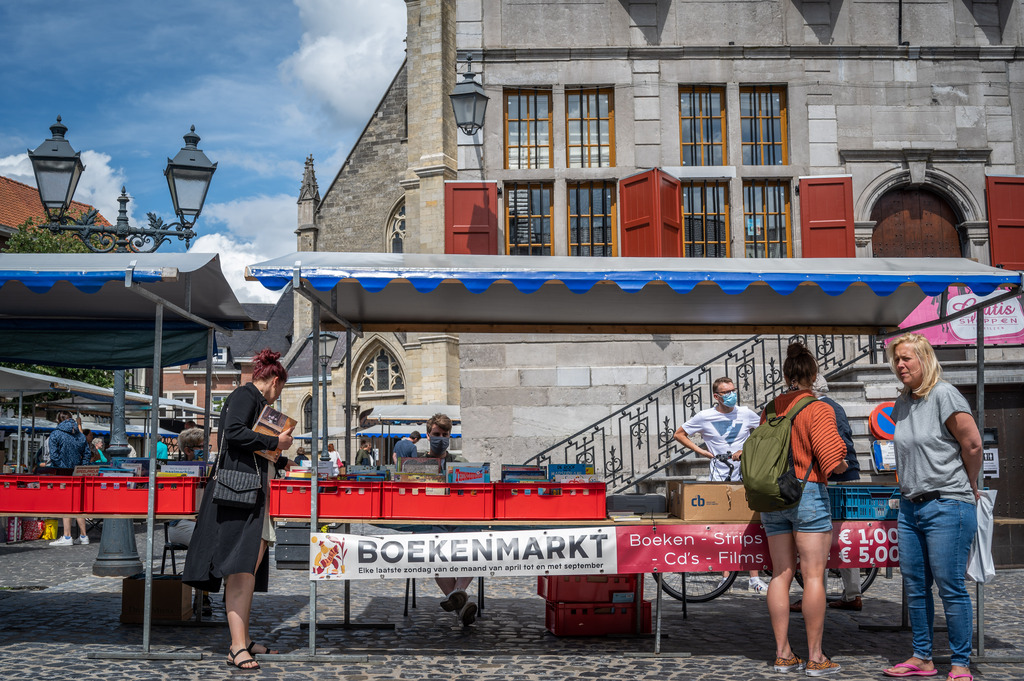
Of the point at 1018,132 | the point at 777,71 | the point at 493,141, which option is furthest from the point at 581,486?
the point at 1018,132

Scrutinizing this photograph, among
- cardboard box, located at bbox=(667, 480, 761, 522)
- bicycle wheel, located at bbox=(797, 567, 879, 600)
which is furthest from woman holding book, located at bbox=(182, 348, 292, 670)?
bicycle wheel, located at bbox=(797, 567, 879, 600)

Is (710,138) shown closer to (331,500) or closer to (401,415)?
(331,500)

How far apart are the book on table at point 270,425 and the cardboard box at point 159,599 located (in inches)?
82.2

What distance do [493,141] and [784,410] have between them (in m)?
9.41

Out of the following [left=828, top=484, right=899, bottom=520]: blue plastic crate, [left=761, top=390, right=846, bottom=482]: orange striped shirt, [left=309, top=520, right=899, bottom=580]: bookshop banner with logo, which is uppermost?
[left=761, top=390, right=846, bottom=482]: orange striped shirt

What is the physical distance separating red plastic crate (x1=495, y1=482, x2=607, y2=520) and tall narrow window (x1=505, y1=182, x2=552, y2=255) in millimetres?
8482

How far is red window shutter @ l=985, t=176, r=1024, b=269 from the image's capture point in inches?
525

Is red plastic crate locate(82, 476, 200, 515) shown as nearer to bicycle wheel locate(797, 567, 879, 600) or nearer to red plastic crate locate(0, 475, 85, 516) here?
red plastic crate locate(0, 475, 85, 516)

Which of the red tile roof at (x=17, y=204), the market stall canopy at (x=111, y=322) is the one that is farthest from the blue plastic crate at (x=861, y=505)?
the red tile roof at (x=17, y=204)

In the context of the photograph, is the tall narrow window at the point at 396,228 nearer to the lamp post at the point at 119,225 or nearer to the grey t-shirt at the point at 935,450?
the lamp post at the point at 119,225

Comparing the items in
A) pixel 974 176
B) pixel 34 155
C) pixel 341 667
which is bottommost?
pixel 341 667

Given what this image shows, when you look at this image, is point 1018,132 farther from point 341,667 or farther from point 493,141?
point 341,667

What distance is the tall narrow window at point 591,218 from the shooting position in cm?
1414

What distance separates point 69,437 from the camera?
13602 mm
